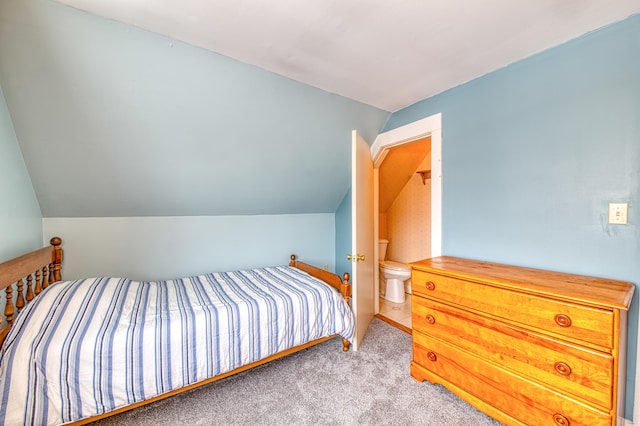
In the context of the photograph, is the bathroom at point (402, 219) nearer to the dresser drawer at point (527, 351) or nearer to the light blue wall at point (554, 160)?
the light blue wall at point (554, 160)

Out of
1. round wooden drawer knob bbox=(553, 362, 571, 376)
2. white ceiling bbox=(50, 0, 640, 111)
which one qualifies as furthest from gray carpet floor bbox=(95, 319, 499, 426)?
white ceiling bbox=(50, 0, 640, 111)

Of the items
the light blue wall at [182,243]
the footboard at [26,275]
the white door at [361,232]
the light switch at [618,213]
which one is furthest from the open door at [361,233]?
the footboard at [26,275]

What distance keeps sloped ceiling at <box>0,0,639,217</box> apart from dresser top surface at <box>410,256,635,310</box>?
145cm

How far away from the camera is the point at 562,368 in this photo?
1271 millimetres

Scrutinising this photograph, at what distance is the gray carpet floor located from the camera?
5.16 ft

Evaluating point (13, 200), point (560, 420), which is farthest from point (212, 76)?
point (560, 420)

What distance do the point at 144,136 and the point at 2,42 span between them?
755 mm

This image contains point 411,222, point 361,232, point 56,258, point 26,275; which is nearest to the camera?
point 26,275

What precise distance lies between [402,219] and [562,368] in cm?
275

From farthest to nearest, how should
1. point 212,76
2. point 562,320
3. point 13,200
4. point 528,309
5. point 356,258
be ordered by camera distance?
point 356,258, point 212,76, point 13,200, point 528,309, point 562,320

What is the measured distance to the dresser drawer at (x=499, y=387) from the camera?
1.25 metres

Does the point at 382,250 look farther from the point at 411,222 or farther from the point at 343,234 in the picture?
the point at 343,234

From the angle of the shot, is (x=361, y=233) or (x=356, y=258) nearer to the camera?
(x=356, y=258)

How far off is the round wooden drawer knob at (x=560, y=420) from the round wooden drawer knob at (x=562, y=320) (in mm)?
447
